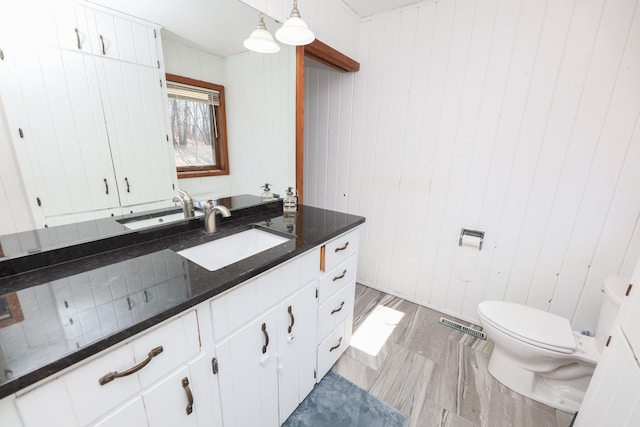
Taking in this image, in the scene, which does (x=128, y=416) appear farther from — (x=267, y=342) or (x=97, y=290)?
(x=267, y=342)

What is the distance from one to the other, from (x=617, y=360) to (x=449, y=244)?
1244 millimetres

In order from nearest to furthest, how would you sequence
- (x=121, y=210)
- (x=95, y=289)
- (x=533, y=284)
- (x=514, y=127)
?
(x=95, y=289) < (x=121, y=210) < (x=514, y=127) < (x=533, y=284)

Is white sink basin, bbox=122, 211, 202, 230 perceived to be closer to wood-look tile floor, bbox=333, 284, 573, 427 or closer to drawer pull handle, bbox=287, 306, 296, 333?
drawer pull handle, bbox=287, 306, 296, 333

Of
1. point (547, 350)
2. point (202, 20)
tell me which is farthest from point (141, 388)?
point (547, 350)

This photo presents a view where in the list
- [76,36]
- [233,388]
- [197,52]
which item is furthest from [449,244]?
[76,36]

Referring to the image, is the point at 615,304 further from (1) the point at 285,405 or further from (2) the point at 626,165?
(1) the point at 285,405

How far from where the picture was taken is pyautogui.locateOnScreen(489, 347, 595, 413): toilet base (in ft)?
4.58

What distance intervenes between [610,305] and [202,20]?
7.99 ft

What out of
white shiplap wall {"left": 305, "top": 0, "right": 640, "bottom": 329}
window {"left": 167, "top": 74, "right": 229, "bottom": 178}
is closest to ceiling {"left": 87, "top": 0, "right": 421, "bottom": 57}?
window {"left": 167, "top": 74, "right": 229, "bottom": 178}

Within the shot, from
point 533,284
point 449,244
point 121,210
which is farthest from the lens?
point 449,244

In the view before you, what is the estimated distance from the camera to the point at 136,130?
105 centimetres

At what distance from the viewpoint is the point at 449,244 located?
2.03 meters

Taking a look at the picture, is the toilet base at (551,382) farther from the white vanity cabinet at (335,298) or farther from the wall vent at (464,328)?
the white vanity cabinet at (335,298)

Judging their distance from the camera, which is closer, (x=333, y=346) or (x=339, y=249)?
(x=339, y=249)
